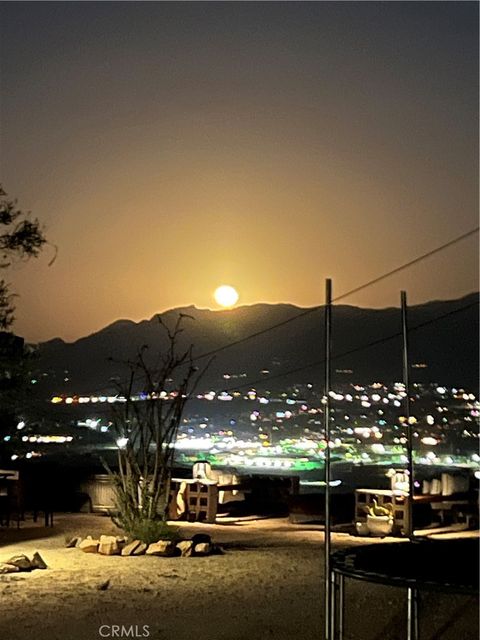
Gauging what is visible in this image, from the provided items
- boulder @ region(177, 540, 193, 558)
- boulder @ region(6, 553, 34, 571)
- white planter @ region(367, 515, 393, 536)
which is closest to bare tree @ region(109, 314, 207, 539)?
boulder @ region(177, 540, 193, 558)

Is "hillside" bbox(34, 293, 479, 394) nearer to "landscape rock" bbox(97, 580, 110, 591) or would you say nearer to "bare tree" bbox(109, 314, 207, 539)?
"bare tree" bbox(109, 314, 207, 539)

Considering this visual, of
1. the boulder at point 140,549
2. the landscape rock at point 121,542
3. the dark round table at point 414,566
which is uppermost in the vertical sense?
the dark round table at point 414,566

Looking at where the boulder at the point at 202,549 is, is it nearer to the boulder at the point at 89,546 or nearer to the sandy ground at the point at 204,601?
the sandy ground at the point at 204,601

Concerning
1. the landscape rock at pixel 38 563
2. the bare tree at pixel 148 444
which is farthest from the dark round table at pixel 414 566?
the bare tree at pixel 148 444

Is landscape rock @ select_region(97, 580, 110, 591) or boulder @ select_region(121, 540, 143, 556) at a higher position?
boulder @ select_region(121, 540, 143, 556)

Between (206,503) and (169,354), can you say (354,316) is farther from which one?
(169,354)

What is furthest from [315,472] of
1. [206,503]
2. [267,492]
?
[206,503]
